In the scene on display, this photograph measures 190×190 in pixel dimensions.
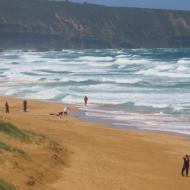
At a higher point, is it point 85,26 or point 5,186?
point 85,26

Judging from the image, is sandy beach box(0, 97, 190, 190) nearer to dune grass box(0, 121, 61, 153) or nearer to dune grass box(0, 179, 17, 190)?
dune grass box(0, 121, 61, 153)

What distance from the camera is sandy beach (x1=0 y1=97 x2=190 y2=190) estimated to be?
15.6 m

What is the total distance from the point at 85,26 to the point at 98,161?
14650 centimetres

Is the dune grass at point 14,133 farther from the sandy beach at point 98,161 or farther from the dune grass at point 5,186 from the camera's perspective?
the dune grass at point 5,186

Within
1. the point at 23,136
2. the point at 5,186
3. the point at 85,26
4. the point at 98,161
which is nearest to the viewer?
the point at 5,186

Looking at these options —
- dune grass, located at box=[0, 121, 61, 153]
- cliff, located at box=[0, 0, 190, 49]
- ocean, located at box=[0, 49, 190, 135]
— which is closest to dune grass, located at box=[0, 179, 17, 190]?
dune grass, located at box=[0, 121, 61, 153]

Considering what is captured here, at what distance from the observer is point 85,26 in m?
164

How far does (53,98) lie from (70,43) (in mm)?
116235

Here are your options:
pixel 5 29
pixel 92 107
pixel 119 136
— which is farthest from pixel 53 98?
pixel 5 29

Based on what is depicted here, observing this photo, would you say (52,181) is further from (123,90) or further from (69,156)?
(123,90)

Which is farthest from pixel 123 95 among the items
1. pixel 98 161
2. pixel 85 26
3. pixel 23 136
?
pixel 85 26

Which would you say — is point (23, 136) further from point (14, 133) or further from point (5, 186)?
point (5, 186)

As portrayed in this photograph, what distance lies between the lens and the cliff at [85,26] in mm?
152875

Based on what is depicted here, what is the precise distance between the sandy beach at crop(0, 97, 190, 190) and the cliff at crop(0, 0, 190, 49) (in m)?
125
